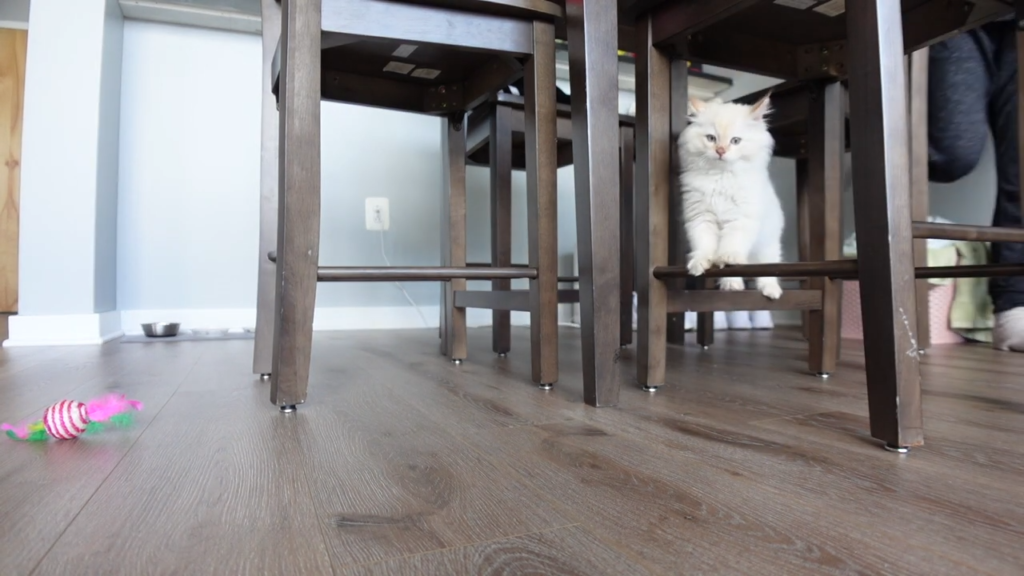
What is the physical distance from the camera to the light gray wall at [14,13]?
269 centimetres

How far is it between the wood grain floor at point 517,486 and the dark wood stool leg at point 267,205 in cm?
19

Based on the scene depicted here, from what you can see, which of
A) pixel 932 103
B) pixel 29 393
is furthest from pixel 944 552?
pixel 932 103

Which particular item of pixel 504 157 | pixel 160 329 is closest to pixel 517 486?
pixel 504 157

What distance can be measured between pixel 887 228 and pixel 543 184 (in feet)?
1.83

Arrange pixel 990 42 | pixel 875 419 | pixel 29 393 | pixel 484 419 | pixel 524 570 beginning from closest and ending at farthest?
pixel 524 570 < pixel 875 419 < pixel 484 419 < pixel 29 393 < pixel 990 42

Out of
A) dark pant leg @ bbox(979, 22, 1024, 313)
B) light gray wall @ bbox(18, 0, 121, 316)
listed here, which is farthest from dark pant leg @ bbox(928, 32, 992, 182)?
light gray wall @ bbox(18, 0, 121, 316)

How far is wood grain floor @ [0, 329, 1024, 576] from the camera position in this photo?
1.34 ft

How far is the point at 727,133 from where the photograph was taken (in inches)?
Result: 48.6

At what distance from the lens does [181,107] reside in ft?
8.10

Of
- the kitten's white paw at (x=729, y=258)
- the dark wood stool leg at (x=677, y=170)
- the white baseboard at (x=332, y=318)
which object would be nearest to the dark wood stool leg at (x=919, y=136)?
the dark wood stool leg at (x=677, y=170)

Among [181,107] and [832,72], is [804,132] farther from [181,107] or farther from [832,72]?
[181,107]

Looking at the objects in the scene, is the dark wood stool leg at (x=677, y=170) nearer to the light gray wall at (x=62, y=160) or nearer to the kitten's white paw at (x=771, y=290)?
the kitten's white paw at (x=771, y=290)

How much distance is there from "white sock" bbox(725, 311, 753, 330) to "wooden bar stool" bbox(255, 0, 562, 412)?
1.57 meters

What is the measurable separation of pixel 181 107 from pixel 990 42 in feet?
10.0
